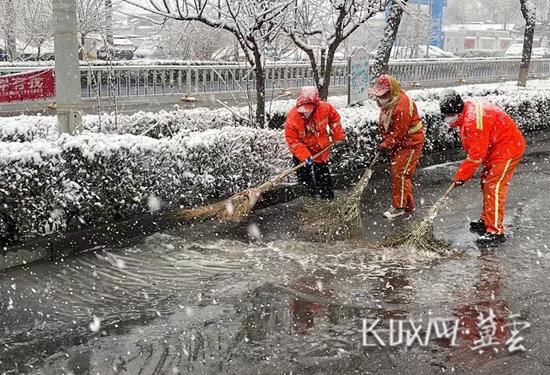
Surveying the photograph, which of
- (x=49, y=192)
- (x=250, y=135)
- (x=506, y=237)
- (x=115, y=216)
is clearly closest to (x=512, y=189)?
(x=506, y=237)

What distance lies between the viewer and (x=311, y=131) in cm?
689

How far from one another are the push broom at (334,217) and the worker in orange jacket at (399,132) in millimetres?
517

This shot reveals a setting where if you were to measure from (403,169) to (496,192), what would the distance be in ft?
4.15

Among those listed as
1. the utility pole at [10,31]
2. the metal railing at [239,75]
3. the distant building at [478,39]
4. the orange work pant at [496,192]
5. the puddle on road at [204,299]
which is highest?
the distant building at [478,39]

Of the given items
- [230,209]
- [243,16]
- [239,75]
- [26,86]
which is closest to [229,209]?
[230,209]

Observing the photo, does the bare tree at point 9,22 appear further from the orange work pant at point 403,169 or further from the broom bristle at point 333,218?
the orange work pant at point 403,169

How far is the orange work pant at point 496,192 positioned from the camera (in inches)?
232

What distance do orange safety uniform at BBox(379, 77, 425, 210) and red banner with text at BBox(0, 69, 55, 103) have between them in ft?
42.4

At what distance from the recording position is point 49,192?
17.5 feet

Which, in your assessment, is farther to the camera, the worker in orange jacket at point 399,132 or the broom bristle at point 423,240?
the worker in orange jacket at point 399,132

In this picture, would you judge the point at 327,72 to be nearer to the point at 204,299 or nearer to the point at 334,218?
the point at 334,218

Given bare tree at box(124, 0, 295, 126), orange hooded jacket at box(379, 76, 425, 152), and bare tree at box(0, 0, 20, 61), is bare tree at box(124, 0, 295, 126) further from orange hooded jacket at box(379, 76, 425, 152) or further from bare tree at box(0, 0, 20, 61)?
bare tree at box(0, 0, 20, 61)

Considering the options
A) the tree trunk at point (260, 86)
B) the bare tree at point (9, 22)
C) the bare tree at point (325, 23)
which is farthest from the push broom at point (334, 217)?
the bare tree at point (9, 22)

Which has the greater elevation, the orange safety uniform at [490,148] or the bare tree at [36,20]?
the bare tree at [36,20]
